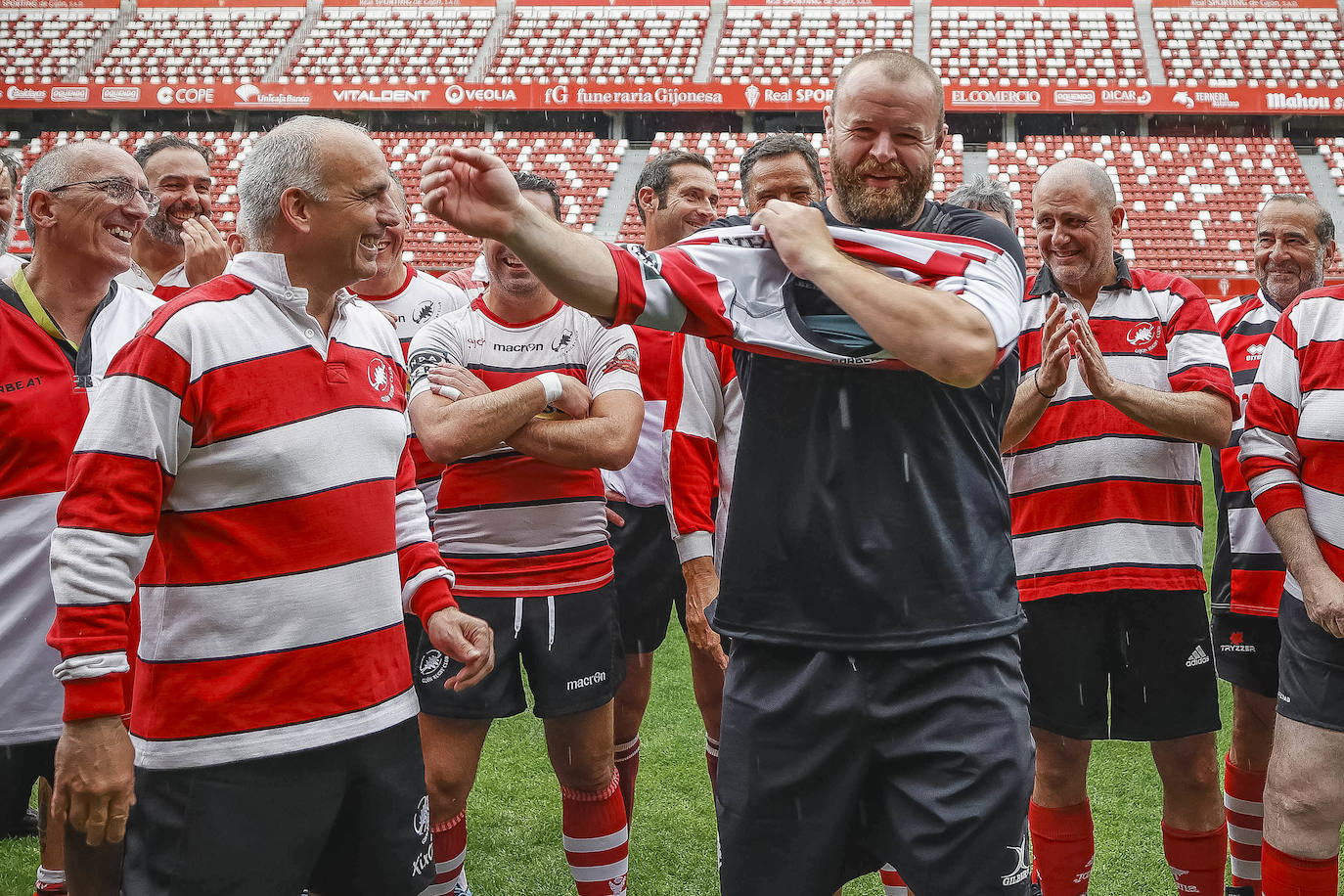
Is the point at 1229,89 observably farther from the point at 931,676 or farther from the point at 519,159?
the point at 931,676

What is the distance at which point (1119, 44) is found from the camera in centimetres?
2775

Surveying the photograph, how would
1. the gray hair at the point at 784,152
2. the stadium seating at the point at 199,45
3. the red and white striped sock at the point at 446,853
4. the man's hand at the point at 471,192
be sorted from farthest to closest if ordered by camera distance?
the stadium seating at the point at 199,45
the gray hair at the point at 784,152
the red and white striped sock at the point at 446,853
the man's hand at the point at 471,192

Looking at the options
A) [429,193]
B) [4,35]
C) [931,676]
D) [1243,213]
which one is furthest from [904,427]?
[4,35]

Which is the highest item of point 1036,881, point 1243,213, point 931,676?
point 931,676

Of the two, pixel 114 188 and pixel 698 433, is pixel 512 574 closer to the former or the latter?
pixel 698 433

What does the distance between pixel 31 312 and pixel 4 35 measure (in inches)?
1372

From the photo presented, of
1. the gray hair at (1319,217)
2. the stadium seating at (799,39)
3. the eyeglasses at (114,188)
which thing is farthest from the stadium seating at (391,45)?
the eyeglasses at (114,188)

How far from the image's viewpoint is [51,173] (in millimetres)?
2713

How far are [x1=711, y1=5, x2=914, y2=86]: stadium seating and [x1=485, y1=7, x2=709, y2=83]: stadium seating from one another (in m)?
1.05

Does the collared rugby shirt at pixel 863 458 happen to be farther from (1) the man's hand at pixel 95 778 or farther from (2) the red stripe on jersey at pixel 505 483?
(2) the red stripe on jersey at pixel 505 483

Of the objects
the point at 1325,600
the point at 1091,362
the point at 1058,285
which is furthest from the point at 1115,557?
the point at 1058,285

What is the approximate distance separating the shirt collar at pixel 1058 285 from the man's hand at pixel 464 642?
6.39ft

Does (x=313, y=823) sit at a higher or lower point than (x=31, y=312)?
lower

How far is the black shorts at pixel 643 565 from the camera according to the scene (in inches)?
149
